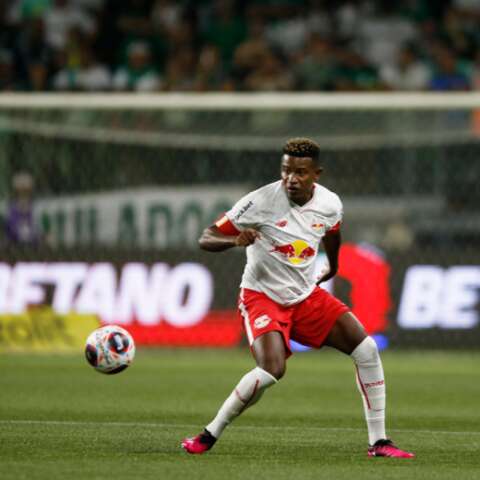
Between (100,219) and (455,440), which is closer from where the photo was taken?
(455,440)

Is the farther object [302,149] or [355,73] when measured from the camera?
[355,73]

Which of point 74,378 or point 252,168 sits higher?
point 252,168

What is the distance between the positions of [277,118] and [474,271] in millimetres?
3387

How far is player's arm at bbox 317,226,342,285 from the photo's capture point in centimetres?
963

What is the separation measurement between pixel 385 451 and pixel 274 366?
919 mm

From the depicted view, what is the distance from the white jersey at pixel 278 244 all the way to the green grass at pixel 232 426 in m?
1.06

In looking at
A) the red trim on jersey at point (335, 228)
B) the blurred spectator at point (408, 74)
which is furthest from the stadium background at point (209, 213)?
the red trim on jersey at point (335, 228)

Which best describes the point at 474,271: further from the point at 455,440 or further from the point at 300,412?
A: the point at 455,440

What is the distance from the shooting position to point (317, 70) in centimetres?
2088

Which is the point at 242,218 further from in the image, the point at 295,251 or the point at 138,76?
the point at 138,76

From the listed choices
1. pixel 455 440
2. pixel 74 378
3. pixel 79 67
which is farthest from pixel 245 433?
pixel 79 67

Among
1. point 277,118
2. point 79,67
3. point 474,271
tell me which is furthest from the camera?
point 79,67

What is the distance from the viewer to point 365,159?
1852 cm

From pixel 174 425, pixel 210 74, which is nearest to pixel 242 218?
pixel 174 425
